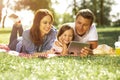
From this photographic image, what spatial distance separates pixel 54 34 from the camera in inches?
330

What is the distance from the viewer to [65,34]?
8.39 metres

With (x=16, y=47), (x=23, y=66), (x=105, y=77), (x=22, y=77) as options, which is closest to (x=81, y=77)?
(x=105, y=77)

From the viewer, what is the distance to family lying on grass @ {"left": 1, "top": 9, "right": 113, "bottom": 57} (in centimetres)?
834

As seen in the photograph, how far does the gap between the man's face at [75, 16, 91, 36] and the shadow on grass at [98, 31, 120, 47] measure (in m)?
0.58

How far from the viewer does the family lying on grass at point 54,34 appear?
27.4 ft

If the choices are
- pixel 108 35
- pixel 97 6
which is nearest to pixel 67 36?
pixel 97 6

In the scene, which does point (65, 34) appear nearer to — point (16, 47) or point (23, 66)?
point (16, 47)

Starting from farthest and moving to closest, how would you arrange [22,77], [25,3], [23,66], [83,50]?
[25,3]
[83,50]
[23,66]
[22,77]

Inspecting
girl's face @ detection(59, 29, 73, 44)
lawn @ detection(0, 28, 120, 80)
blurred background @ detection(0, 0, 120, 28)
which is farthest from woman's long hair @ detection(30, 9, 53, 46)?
lawn @ detection(0, 28, 120, 80)

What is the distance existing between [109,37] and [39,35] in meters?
2.02

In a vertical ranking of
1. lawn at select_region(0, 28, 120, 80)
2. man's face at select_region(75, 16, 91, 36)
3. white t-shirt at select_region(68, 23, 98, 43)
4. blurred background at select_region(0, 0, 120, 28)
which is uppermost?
blurred background at select_region(0, 0, 120, 28)

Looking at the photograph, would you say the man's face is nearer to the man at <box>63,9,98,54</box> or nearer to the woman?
the man at <box>63,9,98,54</box>

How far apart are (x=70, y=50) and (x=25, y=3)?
1.59 m

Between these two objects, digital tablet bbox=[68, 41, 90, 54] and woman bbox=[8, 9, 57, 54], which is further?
woman bbox=[8, 9, 57, 54]
